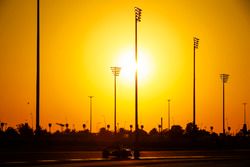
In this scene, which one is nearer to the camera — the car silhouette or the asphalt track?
the asphalt track

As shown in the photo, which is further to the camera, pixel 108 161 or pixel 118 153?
pixel 118 153

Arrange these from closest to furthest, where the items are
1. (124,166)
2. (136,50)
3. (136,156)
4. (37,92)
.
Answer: (124,166)
(37,92)
(136,156)
(136,50)

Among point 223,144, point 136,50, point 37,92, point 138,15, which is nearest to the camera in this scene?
point 37,92

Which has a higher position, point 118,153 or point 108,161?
point 118,153

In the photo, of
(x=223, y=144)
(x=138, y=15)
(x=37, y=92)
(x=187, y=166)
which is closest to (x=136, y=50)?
(x=138, y=15)

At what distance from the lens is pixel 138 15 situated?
8519 cm

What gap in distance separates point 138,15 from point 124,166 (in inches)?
1531

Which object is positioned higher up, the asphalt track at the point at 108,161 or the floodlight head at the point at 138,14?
the floodlight head at the point at 138,14

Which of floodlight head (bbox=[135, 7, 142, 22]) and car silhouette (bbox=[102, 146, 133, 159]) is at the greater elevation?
floodlight head (bbox=[135, 7, 142, 22])

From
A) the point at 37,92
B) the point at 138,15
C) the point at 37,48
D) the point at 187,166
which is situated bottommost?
the point at 187,166

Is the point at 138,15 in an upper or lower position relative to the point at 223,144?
upper

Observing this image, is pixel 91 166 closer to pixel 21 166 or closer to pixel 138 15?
pixel 21 166

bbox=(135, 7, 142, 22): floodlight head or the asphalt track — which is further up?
bbox=(135, 7, 142, 22): floodlight head

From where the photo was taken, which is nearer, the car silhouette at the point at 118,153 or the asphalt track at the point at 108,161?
the asphalt track at the point at 108,161
